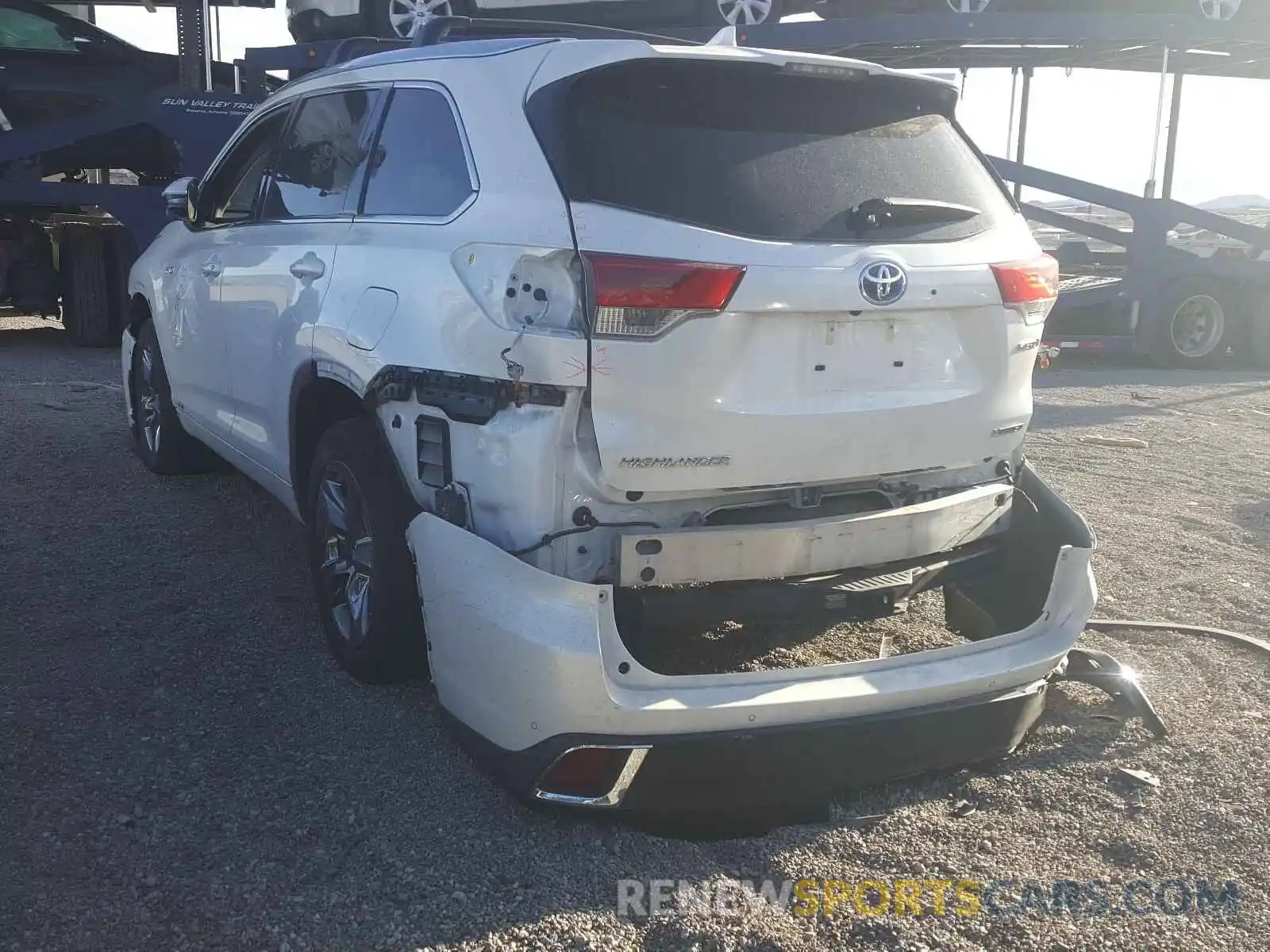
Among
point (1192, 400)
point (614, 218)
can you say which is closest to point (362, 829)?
point (614, 218)

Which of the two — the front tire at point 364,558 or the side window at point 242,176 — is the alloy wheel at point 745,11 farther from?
the front tire at point 364,558

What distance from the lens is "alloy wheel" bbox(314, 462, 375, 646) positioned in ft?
11.8

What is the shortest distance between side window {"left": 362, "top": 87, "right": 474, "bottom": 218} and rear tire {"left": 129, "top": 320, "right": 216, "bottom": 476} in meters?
2.58

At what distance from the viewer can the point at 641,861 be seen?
2.91 m

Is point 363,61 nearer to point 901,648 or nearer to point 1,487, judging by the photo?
point 901,648

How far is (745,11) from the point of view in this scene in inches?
399

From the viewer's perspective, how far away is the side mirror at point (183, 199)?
5.35 m

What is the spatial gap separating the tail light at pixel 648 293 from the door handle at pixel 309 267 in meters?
1.39

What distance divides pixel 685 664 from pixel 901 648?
2.76ft

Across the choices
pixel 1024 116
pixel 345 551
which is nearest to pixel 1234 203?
pixel 1024 116

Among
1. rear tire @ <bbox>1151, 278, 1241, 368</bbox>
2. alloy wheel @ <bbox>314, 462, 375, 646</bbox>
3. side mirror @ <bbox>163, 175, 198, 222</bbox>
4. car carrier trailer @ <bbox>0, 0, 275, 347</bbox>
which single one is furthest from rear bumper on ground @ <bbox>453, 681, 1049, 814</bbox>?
rear tire @ <bbox>1151, 278, 1241, 368</bbox>

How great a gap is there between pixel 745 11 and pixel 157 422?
6.31 meters

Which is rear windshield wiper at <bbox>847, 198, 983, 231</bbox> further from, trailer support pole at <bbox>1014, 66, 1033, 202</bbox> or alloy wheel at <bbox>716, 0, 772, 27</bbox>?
trailer support pole at <bbox>1014, 66, 1033, 202</bbox>

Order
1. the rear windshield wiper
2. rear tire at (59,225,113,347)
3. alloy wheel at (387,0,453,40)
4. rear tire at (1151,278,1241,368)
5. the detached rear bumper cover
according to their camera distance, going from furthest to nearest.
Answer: rear tire at (1151,278,1241,368), rear tire at (59,225,113,347), alloy wheel at (387,0,453,40), the rear windshield wiper, the detached rear bumper cover
